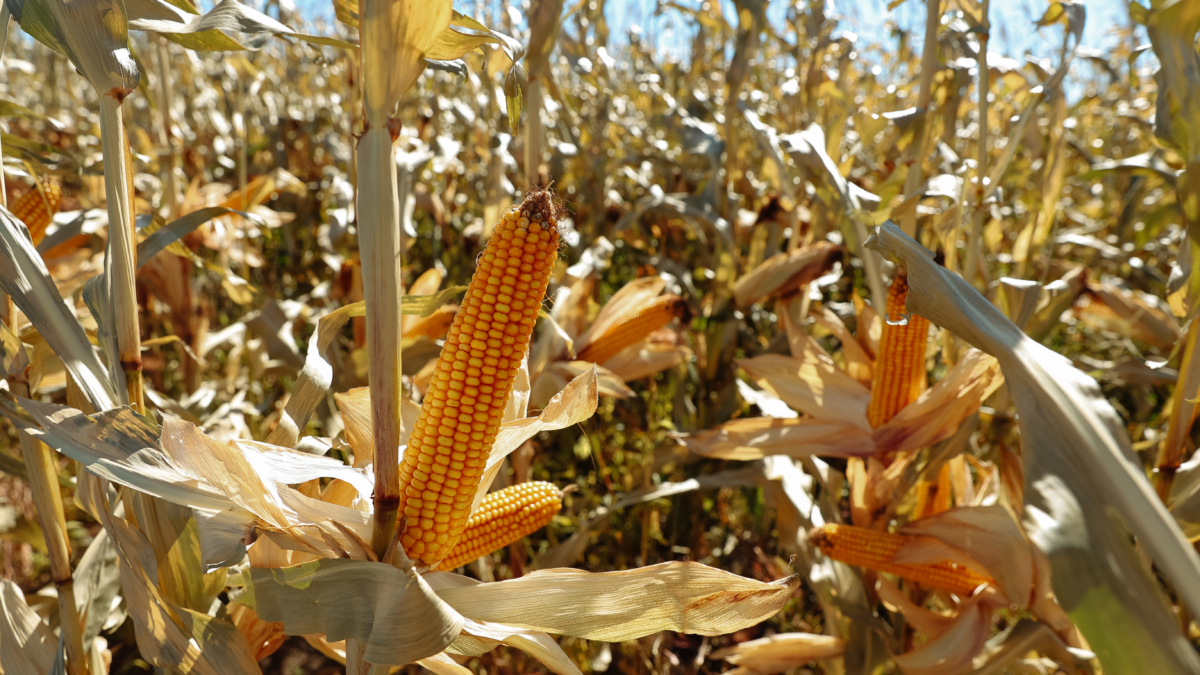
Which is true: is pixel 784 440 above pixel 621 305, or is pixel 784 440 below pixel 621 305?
below

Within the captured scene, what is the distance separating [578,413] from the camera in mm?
1218

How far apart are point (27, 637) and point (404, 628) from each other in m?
1.10

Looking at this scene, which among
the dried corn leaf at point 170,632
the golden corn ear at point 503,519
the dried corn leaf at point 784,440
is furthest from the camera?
the dried corn leaf at point 784,440

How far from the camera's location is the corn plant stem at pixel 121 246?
3.82 ft

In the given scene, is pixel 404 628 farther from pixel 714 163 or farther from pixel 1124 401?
pixel 1124 401

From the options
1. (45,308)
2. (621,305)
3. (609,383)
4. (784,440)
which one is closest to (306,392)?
(45,308)

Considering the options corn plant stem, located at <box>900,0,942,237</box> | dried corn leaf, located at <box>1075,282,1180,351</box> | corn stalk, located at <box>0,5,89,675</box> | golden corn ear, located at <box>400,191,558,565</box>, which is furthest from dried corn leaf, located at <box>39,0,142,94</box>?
dried corn leaf, located at <box>1075,282,1180,351</box>

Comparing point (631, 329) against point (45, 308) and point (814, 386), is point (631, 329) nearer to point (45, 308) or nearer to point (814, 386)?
point (814, 386)

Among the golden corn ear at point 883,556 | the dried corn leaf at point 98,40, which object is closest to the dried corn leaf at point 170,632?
the dried corn leaf at point 98,40

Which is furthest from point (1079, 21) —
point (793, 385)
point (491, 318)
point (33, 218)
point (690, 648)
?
point (33, 218)

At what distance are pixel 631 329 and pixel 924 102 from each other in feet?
3.91

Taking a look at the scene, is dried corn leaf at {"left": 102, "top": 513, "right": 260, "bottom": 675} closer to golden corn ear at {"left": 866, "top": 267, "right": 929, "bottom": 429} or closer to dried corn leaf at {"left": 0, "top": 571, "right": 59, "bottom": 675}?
dried corn leaf at {"left": 0, "top": 571, "right": 59, "bottom": 675}

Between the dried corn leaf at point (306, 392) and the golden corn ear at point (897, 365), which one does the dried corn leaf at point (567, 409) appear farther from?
the golden corn ear at point (897, 365)

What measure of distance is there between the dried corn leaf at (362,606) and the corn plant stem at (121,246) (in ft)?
1.63
